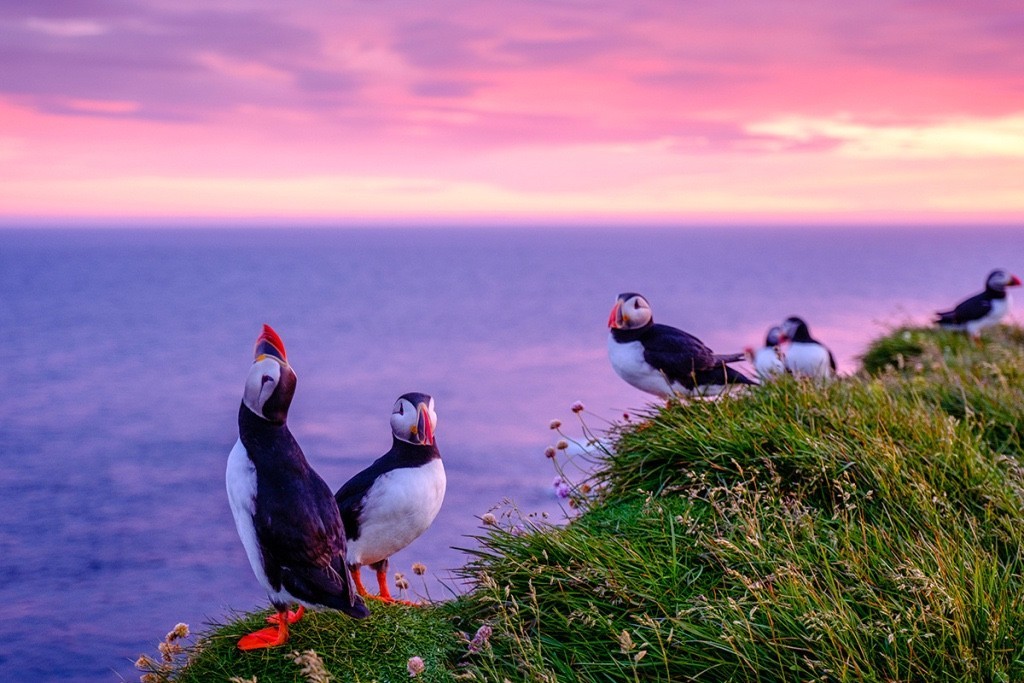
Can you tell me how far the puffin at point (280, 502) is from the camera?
408 centimetres

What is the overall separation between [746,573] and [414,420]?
6.61ft

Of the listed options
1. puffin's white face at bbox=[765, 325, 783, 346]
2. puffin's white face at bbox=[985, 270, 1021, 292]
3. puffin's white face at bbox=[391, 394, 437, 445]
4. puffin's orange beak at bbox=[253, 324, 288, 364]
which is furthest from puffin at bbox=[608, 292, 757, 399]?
puffin's white face at bbox=[985, 270, 1021, 292]

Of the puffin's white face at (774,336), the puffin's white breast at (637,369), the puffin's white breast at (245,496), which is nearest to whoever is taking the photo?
the puffin's white breast at (245,496)

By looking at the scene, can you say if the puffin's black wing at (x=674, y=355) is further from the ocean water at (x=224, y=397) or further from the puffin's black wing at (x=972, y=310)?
the puffin's black wing at (x=972, y=310)

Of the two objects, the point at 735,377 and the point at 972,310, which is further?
the point at 972,310

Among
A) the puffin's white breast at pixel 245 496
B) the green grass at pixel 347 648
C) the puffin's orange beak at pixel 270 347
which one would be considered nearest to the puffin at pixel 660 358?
the green grass at pixel 347 648

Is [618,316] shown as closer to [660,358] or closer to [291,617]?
[660,358]

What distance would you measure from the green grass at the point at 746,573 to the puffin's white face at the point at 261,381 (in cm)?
136

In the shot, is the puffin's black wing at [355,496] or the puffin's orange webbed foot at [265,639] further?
the puffin's black wing at [355,496]

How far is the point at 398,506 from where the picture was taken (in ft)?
16.0

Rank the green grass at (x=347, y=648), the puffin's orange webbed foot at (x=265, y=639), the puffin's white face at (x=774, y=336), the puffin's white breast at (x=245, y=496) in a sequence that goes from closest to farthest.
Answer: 1. the puffin's white breast at (x=245, y=496)
2. the green grass at (x=347, y=648)
3. the puffin's orange webbed foot at (x=265, y=639)
4. the puffin's white face at (x=774, y=336)

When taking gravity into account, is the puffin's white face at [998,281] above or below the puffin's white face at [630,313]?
below

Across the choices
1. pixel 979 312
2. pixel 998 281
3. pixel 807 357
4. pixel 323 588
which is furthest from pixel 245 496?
pixel 998 281

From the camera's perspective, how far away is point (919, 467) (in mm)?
5637
